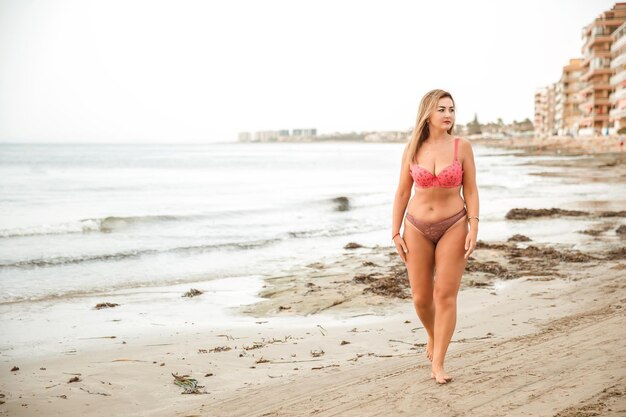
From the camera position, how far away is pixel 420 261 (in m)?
4.48

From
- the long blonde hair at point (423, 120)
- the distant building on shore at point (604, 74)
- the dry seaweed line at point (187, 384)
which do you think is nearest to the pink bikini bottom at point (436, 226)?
the long blonde hair at point (423, 120)

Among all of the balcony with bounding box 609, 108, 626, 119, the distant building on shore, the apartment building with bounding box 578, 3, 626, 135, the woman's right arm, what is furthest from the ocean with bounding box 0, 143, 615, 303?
the apartment building with bounding box 578, 3, 626, 135

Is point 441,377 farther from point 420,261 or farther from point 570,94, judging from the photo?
point 570,94

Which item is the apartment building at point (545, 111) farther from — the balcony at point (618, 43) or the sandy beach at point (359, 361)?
the sandy beach at point (359, 361)

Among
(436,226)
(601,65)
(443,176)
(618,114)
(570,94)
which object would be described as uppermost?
(601,65)

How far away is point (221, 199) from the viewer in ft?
96.2

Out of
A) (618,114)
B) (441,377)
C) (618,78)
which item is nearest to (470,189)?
(441,377)

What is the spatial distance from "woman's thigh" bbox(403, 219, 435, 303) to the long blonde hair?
54 centimetres

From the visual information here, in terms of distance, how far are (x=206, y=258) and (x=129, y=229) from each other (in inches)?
264

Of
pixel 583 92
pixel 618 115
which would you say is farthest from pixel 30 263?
pixel 583 92

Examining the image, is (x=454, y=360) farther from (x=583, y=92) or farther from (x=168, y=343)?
(x=583, y=92)

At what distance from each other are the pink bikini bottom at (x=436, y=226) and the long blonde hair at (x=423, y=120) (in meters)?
0.48

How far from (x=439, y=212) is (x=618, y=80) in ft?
279

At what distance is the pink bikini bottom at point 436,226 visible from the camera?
171 inches
